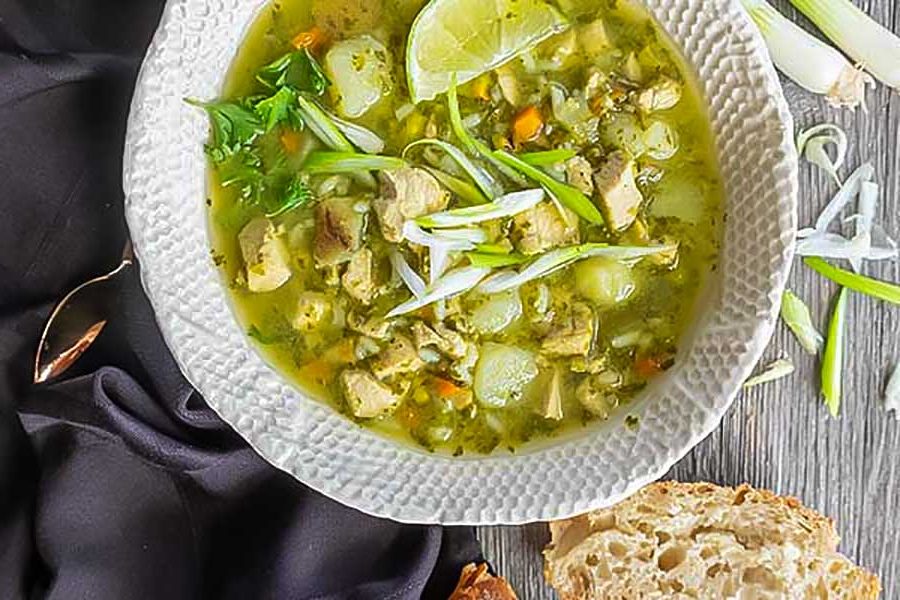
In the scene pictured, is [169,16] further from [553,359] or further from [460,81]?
[553,359]

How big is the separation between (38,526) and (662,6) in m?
2.10

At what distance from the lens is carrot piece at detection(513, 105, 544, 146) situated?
3162mm

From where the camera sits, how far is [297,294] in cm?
325

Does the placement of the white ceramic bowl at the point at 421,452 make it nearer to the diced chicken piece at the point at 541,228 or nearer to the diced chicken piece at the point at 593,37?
the diced chicken piece at the point at 593,37

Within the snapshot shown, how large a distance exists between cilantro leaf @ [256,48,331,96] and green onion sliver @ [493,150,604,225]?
0.46 m

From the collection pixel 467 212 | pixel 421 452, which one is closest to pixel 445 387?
pixel 421 452

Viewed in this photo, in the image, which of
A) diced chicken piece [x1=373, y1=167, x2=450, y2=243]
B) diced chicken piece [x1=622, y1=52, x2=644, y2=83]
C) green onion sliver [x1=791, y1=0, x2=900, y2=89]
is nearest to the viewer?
diced chicken piece [x1=373, y1=167, x2=450, y2=243]

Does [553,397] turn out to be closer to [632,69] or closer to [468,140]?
[468,140]

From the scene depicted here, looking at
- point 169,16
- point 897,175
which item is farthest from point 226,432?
point 897,175

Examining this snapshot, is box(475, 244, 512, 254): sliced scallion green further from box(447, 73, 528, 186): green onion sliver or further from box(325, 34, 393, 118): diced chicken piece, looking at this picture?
box(325, 34, 393, 118): diced chicken piece

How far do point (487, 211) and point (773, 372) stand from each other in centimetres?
104

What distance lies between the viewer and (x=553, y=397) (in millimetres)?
3229

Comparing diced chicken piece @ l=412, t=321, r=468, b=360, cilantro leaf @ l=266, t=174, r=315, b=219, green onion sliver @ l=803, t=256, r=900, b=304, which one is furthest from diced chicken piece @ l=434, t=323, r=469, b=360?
green onion sliver @ l=803, t=256, r=900, b=304

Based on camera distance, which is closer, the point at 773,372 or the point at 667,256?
the point at 667,256
